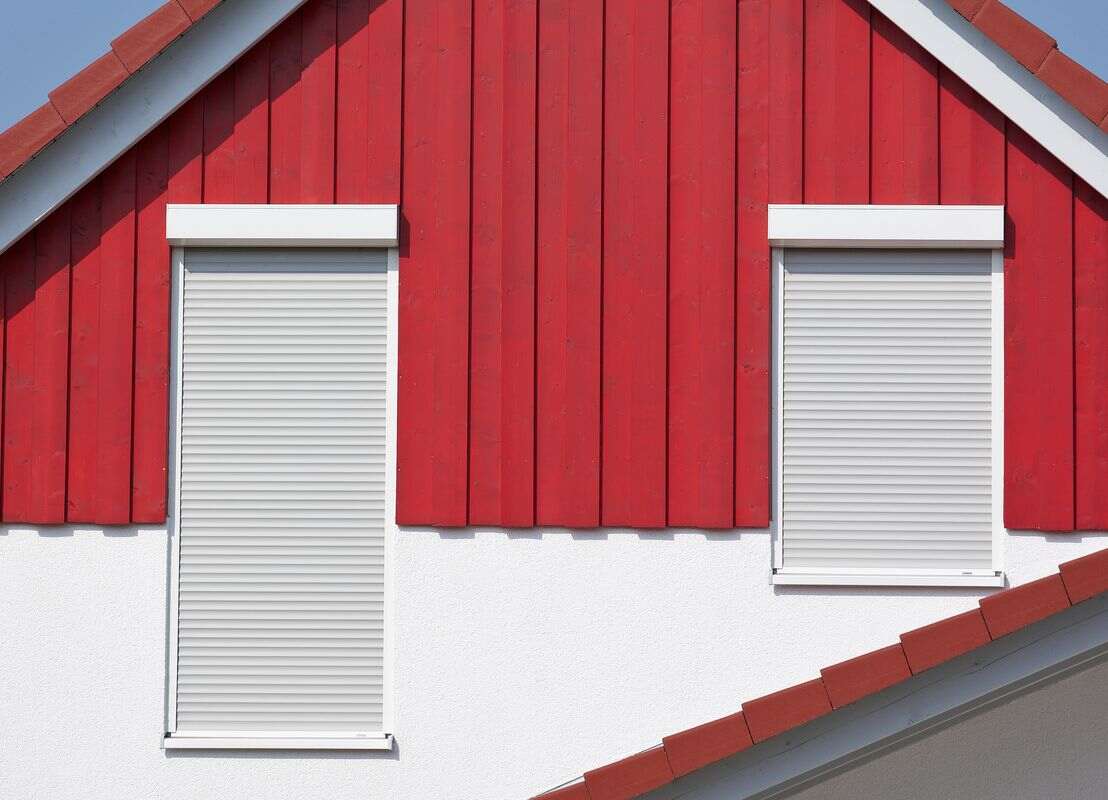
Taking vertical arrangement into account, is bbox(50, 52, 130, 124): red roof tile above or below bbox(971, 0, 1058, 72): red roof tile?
below

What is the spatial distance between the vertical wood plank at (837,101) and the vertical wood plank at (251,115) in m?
2.96

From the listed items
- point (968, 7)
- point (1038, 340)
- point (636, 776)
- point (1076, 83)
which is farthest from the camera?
point (1038, 340)

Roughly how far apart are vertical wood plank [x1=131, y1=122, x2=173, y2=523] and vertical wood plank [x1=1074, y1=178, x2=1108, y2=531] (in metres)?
4.77

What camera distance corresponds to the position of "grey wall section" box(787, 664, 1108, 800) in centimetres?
498

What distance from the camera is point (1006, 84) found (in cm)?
628

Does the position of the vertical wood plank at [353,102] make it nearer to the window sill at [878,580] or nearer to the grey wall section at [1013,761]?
the window sill at [878,580]

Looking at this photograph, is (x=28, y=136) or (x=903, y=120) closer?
(x=28, y=136)

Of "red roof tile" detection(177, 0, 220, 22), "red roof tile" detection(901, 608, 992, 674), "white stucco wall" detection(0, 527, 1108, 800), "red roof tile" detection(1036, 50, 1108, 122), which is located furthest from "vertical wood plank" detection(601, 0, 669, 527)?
"red roof tile" detection(901, 608, 992, 674)

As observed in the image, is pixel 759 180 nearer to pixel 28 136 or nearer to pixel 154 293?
pixel 154 293

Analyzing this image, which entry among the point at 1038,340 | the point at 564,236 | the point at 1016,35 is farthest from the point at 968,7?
the point at 564,236

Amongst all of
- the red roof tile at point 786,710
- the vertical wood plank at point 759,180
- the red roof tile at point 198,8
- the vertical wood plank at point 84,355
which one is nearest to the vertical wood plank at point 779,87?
the vertical wood plank at point 759,180

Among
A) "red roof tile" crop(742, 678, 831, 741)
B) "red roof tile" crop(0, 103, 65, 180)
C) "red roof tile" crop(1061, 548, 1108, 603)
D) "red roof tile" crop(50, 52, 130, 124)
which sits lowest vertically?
"red roof tile" crop(742, 678, 831, 741)

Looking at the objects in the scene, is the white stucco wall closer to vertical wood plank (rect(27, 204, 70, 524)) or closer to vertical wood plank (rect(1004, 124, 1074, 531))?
vertical wood plank (rect(1004, 124, 1074, 531))

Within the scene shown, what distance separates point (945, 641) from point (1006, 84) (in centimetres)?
360
